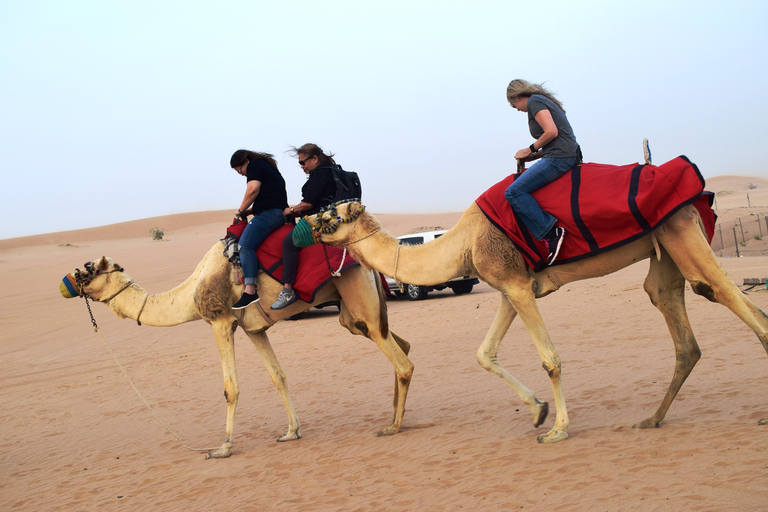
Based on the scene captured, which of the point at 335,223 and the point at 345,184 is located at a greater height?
the point at 345,184

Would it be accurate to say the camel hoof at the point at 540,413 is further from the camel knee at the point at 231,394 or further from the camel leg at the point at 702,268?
the camel knee at the point at 231,394

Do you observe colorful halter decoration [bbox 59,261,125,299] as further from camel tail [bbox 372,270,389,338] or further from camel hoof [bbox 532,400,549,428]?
camel hoof [bbox 532,400,549,428]

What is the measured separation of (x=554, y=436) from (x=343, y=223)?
275 cm

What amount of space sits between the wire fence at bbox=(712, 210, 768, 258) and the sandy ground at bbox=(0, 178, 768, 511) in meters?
11.4

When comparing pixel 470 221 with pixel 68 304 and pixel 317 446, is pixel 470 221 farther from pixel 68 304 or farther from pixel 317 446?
pixel 68 304

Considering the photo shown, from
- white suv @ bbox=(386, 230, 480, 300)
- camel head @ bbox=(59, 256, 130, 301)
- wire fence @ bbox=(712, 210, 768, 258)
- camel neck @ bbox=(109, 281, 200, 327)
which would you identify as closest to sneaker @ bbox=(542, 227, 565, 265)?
camel neck @ bbox=(109, 281, 200, 327)

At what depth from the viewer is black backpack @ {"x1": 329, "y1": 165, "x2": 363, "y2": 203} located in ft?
22.9

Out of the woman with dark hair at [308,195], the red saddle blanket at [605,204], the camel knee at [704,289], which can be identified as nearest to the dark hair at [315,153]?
the woman with dark hair at [308,195]

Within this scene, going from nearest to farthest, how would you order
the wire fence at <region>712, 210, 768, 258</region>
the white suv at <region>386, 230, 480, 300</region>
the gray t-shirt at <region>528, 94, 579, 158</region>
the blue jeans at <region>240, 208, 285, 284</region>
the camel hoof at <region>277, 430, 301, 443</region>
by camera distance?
the gray t-shirt at <region>528, 94, 579, 158</region> < the blue jeans at <region>240, 208, 285, 284</region> < the camel hoof at <region>277, 430, 301, 443</region> < the white suv at <region>386, 230, 480, 300</region> < the wire fence at <region>712, 210, 768, 258</region>

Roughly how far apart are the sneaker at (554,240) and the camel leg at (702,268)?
84 centimetres

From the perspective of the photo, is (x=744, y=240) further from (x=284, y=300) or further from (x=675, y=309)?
(x=284, y=300)

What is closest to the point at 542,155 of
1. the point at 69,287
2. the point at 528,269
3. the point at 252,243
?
the point at 528,269

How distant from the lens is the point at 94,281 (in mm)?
7617

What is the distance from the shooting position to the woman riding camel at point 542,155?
563cm
